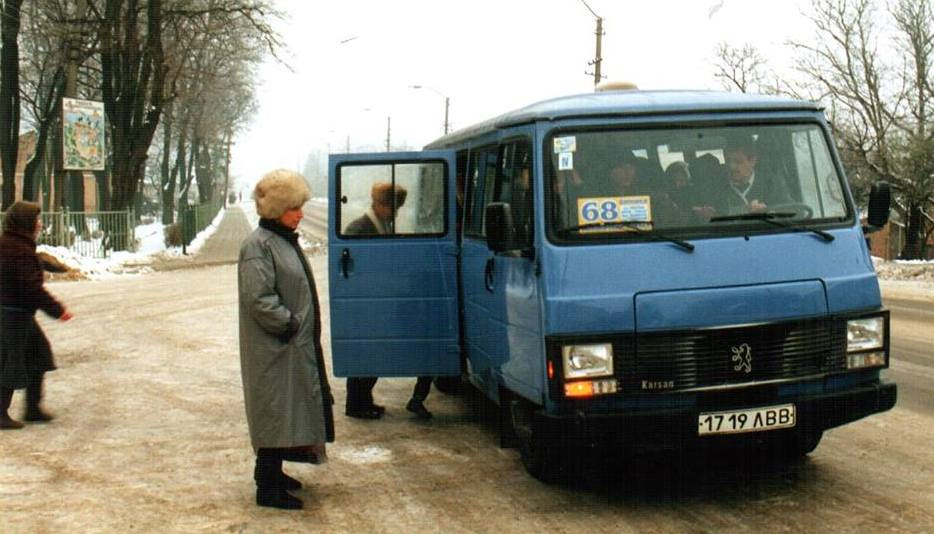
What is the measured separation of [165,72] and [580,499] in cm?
3055

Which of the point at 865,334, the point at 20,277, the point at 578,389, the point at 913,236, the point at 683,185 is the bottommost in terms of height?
the point at 913,236

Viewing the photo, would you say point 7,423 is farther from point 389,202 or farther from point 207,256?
point 207,256

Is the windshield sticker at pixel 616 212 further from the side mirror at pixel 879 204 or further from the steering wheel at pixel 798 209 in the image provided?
the side mirror at pixel 879 204

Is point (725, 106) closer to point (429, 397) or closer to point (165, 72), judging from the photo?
point (429, 397)

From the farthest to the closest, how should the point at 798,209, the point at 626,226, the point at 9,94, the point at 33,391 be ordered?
the point at 9,94 < the point at 33,391 < the point at 798,209 < the point at 626,226

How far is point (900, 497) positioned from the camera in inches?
236

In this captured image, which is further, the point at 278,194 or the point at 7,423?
the point at 7,423

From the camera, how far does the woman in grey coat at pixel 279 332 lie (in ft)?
19.0

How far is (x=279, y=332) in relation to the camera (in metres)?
5.78

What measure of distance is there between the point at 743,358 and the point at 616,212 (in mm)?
1037

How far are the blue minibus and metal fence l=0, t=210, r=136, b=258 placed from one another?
23.5m

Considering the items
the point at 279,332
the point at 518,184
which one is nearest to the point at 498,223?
the point at 518,184

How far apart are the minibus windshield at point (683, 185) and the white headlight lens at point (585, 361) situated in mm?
647

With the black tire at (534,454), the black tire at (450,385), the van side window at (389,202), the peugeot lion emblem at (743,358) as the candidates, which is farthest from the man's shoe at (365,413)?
the peugeot lion emblem at (743,358)
